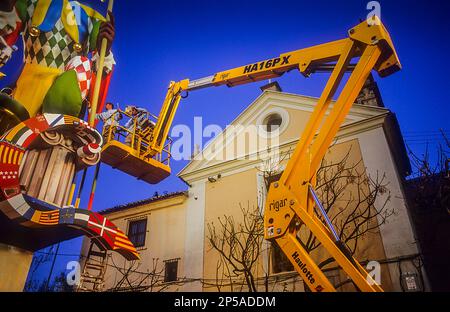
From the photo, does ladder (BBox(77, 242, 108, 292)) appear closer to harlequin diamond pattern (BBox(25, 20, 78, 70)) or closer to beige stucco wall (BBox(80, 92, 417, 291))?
harlequin diamond pattern (BBox(25, 20, 78, 70))

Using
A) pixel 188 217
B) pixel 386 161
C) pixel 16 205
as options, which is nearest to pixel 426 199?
pixel 386 161

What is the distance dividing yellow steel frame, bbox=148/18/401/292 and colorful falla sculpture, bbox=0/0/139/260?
402 centimetres

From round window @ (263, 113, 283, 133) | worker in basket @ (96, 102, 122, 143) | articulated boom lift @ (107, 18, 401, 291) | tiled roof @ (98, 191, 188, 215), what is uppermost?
round window @ (263, 113, 283, 133)

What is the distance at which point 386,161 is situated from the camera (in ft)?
48.0

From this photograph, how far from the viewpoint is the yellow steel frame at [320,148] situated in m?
6.55

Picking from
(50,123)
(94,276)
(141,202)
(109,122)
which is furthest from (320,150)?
(141,202)

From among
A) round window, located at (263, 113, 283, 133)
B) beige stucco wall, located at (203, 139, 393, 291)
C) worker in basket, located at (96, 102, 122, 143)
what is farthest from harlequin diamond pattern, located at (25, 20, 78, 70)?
round window, located at (263, 113, 283, 133)

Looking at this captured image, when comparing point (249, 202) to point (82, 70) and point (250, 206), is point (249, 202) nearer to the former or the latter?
point (250, 206)

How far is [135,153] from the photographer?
12.5 m

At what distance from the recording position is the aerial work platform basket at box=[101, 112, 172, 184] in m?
12.2

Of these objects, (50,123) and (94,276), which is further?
(94,276)

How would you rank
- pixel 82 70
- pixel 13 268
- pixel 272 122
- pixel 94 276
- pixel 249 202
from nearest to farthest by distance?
pixel 13 268 < pixel 82 70 < pixel 94 276 < pixel 249 202 < pixel 272 122

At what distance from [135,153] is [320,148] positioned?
702cm

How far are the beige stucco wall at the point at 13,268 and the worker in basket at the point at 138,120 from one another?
231 inches
